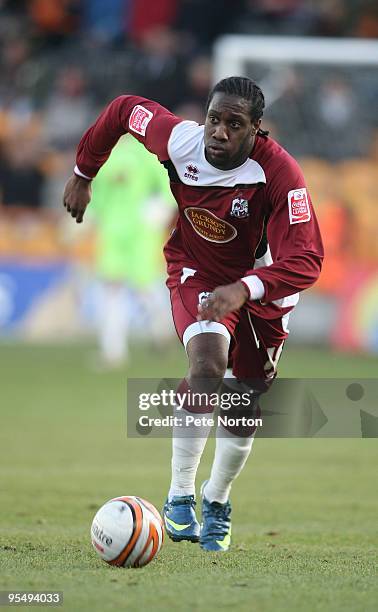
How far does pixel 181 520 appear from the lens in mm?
6047

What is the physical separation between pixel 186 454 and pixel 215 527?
428 mm

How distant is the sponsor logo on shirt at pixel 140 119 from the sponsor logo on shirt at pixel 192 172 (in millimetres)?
377

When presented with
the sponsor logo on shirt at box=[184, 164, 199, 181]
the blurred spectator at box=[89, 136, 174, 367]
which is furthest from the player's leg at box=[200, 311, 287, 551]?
the blurred spectator at box=[89, 136, 174, 367]

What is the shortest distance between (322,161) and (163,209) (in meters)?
2.91

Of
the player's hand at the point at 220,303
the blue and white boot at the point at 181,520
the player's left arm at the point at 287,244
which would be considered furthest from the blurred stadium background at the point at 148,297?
the player's left arm at the point at 287,244

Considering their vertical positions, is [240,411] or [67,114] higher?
[67,114]

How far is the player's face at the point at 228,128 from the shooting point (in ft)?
18.9

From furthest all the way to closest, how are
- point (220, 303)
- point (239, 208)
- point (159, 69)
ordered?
point (159, 69), point (239, 208), point (220, 303)

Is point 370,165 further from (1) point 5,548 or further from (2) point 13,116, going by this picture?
(1) point 5,548

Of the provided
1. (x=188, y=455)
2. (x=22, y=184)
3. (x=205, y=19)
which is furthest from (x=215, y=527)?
(x=205, y=19)

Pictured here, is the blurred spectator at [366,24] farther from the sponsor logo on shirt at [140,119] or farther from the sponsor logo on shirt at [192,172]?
the sponsor logo on shirt at [192,172]

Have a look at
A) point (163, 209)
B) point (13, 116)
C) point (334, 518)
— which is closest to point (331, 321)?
point (163, 209)

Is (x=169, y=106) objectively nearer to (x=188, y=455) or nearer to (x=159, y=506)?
(x=159, y=506)

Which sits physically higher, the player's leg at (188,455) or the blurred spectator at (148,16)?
the blurred spectator at (148,16)
